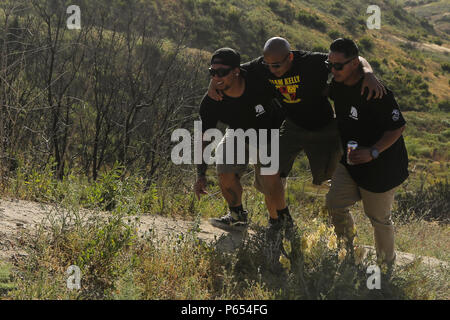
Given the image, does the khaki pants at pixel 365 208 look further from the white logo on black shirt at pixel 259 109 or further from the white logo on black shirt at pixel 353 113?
the white logo on black shirt at pixel 259 109

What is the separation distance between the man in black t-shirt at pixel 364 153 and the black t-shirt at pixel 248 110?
57 centimetres

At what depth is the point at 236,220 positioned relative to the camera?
4.68 meters

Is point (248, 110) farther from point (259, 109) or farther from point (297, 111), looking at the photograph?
point (297, 111)

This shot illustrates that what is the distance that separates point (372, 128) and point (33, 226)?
273 cm

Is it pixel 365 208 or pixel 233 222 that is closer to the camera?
pixel 365 208

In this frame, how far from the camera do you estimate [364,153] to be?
3.22 meters

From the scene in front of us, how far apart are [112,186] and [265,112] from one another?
5.84 ft

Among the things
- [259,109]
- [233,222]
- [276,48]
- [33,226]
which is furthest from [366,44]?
[33,226]

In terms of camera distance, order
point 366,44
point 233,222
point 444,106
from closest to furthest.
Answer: point 233,222 → point 444,106 → point 366,44

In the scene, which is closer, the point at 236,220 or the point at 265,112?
the point at 265,112

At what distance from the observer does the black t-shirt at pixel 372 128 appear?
3.30 m

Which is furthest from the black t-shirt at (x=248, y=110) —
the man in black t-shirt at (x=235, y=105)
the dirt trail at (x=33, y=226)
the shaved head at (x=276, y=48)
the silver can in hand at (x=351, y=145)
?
the dirt trail at (x=33, y=226)
